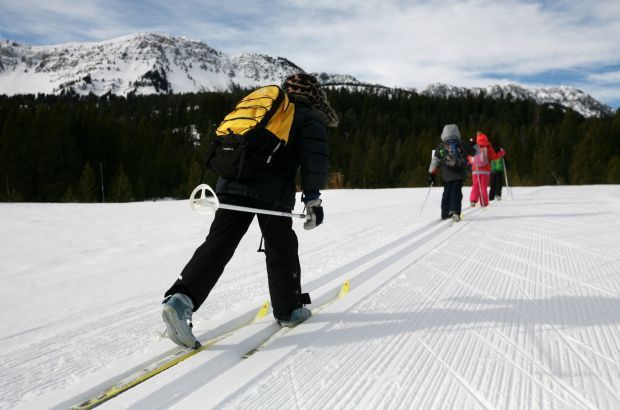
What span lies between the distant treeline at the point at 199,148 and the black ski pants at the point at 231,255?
70.9 feet

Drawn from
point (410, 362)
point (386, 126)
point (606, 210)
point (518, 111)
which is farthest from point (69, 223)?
point (518, 111)

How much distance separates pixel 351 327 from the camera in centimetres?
274

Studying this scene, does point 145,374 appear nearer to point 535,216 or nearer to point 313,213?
point 313,213

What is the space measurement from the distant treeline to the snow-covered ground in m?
19.6

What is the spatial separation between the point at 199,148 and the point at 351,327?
73348mm

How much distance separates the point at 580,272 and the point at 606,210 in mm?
5847

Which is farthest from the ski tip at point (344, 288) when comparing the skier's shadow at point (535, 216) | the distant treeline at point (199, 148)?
the distant treeline at point (199, 148)

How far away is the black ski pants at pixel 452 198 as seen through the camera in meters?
7.77

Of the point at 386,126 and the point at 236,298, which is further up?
the point at 386,126

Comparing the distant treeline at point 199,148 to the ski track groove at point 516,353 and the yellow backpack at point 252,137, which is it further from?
the yellow backpack at point 252,137

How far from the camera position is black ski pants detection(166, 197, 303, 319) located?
2.40 m

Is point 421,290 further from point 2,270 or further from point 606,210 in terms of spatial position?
point 606,210

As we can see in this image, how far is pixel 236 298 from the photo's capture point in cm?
348

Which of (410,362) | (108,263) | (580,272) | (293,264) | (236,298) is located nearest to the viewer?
(410,362)
